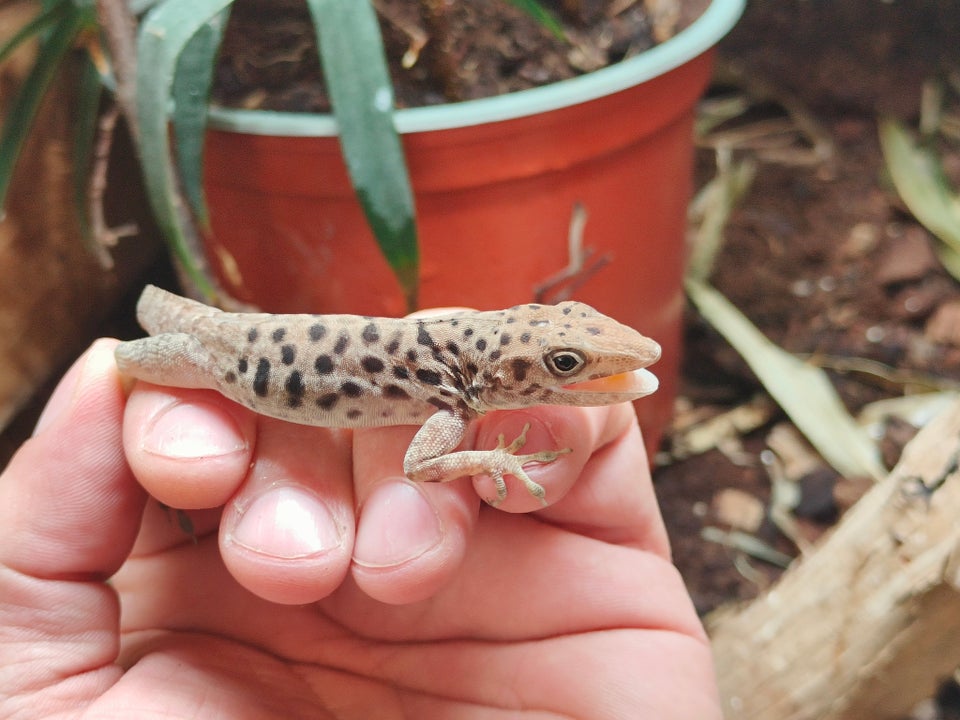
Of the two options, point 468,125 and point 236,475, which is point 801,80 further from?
point 236,475

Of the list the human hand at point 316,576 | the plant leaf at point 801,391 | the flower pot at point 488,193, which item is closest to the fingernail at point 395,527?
the human hand at point 316,576

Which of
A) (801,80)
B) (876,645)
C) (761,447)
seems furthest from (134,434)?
(801,80)

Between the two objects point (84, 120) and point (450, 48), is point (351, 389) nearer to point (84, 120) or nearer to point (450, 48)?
point (450, 48)

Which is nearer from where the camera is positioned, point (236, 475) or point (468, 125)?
point (236, 475)

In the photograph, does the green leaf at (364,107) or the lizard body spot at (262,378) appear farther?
the green leaf at (364,107)

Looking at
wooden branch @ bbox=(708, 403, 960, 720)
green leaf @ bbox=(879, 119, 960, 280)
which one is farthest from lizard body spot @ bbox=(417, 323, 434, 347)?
green leaf @ bbox=(879, 119, 960, 280)

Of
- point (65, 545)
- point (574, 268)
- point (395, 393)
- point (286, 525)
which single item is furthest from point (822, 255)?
point (65, 545)

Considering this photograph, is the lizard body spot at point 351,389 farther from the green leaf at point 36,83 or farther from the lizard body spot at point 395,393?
the green leaf at point 36,83
